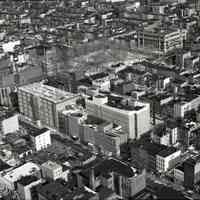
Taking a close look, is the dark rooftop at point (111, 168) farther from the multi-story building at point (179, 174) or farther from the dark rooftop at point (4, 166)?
the dark rooftop at point (4, 166)

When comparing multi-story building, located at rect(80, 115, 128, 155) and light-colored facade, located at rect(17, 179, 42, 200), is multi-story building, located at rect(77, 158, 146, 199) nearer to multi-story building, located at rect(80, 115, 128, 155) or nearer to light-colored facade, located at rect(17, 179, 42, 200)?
light-colored facade, located at rect(17, 179, 42, 200)

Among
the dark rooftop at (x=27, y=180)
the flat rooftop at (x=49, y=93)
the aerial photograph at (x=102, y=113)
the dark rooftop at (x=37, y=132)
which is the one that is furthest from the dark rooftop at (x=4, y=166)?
the flat rooftop at (x=49, y=93)

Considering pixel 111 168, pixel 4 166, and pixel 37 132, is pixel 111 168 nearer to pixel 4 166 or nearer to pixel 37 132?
pixel 4 166

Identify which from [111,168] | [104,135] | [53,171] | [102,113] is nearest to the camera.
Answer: [53,171]

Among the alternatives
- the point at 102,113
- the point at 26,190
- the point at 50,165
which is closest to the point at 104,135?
the point at 102,113

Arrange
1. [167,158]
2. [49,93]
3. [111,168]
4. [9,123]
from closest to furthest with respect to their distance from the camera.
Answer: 1. [111,168]
2. [167,158]
3. [9,123]
4. [49,93]
